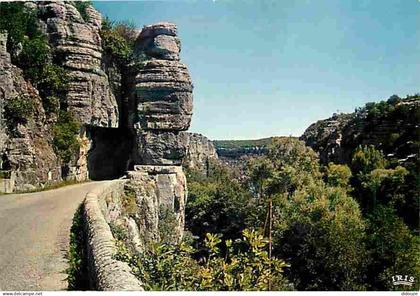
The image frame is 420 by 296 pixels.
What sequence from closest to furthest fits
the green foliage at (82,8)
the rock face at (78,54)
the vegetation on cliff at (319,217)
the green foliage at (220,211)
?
the vegetation on cliff at (319,217) → the rock face at (78,54) → the green foliage at (82,8) → the green foliage at (220,211)

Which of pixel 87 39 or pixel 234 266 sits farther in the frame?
pixel 87 39

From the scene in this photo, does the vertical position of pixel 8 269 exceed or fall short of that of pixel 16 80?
it falls short

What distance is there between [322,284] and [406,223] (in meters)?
3.70

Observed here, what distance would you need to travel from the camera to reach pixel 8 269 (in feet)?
16.5

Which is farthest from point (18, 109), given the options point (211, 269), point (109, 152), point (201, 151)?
point (201, 151)

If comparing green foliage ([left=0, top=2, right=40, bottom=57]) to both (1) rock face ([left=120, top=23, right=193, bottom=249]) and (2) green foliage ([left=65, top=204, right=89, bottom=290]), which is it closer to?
(1) rock face ([left=120, top=23, right=193, bottom=249])

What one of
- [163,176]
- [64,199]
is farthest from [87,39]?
[64,199]

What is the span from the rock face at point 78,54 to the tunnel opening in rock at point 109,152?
1.28m

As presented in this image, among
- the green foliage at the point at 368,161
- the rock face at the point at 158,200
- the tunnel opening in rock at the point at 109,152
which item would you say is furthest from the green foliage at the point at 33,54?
the green foliage at the point at 368,161

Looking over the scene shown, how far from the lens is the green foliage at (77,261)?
474 cm

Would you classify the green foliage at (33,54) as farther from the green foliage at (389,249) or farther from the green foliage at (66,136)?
the green foliage at (389,249)

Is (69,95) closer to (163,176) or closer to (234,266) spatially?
(163,176)

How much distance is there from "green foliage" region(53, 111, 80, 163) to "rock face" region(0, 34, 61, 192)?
1.69 feet

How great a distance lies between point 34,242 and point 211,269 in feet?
9.95
